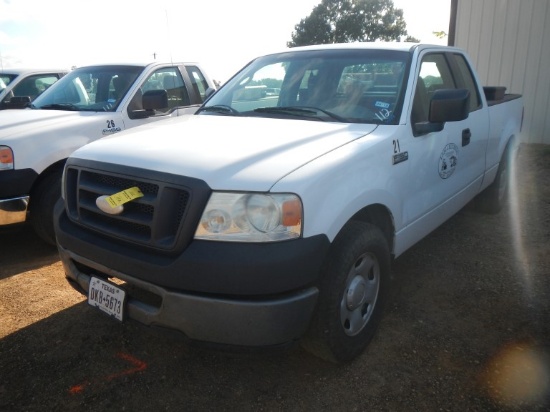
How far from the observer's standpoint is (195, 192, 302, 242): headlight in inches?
81.6

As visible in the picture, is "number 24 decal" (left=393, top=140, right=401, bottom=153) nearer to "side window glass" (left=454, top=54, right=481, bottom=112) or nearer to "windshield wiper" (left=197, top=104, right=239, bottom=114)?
"windshield wiper" (left=197, top=104, right=239, bottom=114)

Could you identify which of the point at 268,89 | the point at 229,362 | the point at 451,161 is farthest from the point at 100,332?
the point at 451,161

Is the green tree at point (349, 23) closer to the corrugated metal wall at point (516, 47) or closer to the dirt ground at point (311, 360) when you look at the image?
the corrugated metal wall at point (516, 47)

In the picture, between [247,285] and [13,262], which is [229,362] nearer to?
[247,285]

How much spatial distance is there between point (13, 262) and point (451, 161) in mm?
3836

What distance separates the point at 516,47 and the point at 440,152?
22.1 feet

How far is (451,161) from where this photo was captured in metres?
3.57

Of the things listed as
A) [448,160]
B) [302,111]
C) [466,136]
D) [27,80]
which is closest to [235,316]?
[302,111]

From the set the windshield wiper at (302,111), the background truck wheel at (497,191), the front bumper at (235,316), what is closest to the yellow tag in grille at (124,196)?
the front bumper at (235,316)

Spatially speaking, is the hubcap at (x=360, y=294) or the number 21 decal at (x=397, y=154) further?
the number 21 decal at (x=397, y=154)

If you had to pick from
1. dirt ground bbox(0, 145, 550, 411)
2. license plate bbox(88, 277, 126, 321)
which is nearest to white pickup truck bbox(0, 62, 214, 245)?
dirt ground bbox(0, 145, 550, 411)

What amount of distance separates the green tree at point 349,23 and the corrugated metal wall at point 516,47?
33.6m

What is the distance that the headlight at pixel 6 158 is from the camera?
3.90 metres

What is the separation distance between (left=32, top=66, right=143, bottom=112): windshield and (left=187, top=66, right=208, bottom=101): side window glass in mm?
788
